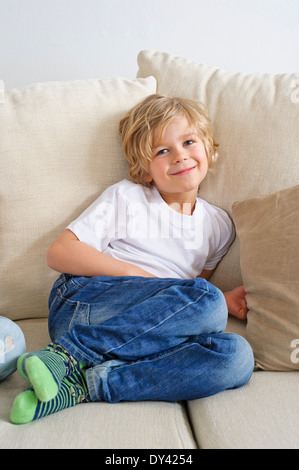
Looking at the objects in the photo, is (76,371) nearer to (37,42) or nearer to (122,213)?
(122,213)

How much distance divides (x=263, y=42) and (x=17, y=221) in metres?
1.10

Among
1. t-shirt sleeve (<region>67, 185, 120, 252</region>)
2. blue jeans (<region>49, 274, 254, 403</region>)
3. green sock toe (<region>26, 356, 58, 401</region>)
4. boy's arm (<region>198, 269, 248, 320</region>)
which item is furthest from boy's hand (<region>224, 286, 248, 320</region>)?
green sock toe (<region>26, 356, 58, 401</region>)

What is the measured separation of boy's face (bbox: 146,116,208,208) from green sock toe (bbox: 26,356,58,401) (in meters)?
0.64

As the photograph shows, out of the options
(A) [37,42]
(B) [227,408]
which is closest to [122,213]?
(B) [227,408]

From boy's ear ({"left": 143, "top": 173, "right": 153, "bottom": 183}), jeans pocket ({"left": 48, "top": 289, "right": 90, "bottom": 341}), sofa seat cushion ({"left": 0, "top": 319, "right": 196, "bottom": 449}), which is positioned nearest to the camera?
sofa seat cushion ({"left": 0, "top": 319, "right": 196, "bottom": 449})

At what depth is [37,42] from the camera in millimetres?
1685

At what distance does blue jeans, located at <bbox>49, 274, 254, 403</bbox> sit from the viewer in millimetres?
922

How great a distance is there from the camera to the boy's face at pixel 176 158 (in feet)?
4.22

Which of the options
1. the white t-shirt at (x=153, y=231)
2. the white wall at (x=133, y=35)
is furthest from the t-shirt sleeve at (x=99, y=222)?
the white wall at (x=133, y=35)

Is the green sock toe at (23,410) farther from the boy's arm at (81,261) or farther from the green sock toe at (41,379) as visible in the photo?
the boy's arm at (81,261)

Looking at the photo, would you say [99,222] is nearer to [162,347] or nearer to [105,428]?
[162,347]

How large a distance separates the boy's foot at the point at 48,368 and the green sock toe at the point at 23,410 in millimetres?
18

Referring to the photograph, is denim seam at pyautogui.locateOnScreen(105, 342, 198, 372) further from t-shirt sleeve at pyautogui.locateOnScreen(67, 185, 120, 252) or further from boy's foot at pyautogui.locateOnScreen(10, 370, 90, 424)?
t-shirt sleeve at pyautogui.locateOnScreen(67, 185, 120, 252)

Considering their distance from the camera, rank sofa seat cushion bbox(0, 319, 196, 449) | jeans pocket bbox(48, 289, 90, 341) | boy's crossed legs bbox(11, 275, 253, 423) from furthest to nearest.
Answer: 1. jeans pocket bbox(48, 289, 90, 341)
2. boy's crossed legs bbox(11, 275, 253, 423)
3. sofa seat cushion bbox(0, 319, 196, 449)
